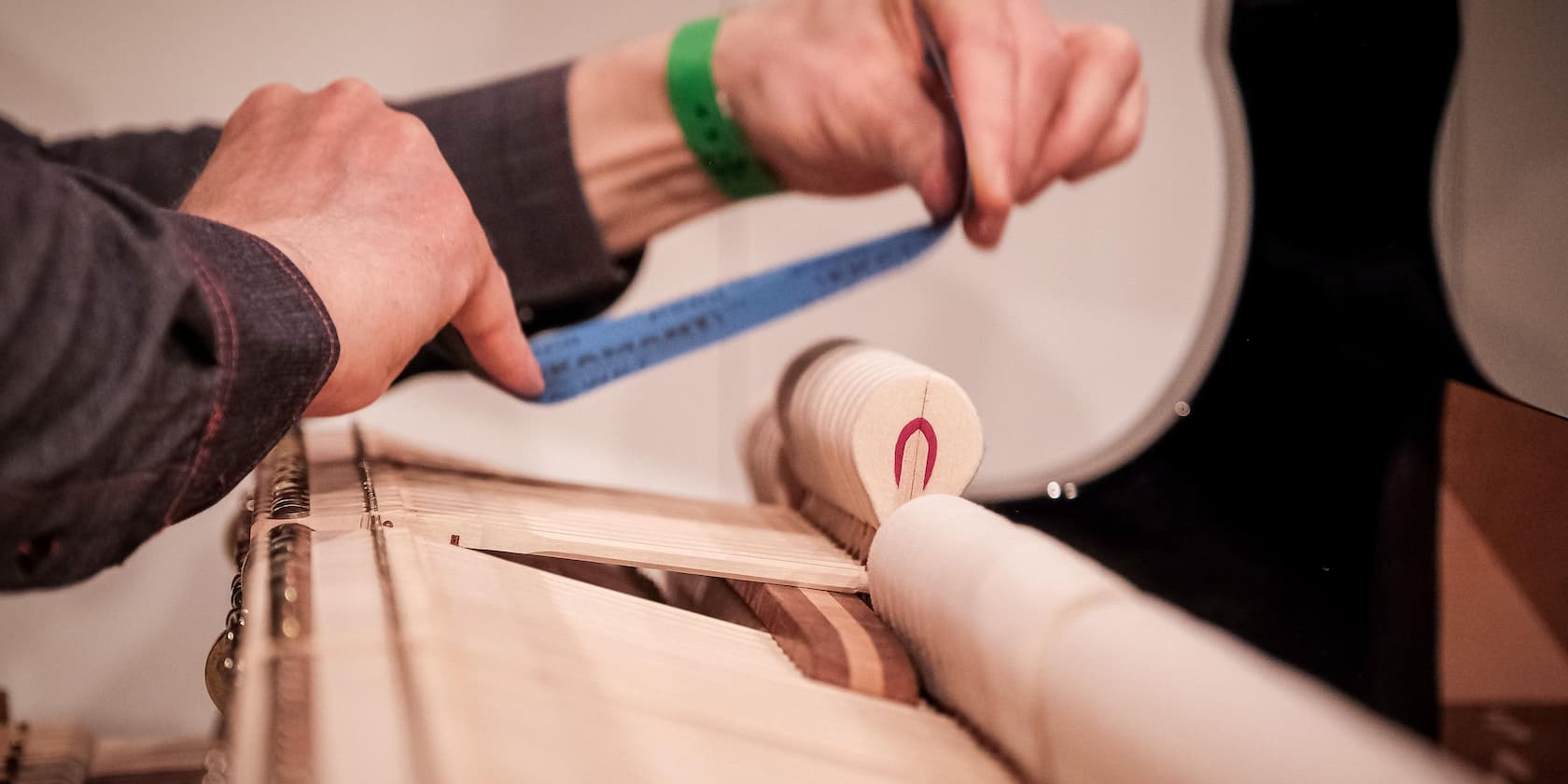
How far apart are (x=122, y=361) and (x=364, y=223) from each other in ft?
0.59

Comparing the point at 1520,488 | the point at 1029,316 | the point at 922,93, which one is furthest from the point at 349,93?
the point at 1029,316

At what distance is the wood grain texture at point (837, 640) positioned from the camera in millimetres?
389

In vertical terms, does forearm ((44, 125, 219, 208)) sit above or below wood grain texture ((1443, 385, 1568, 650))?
above

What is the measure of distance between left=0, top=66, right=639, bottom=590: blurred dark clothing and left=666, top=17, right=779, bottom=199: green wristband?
446 mm

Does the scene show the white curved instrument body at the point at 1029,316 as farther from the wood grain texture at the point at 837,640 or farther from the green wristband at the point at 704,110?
the wood grain texture at the point at 837,640

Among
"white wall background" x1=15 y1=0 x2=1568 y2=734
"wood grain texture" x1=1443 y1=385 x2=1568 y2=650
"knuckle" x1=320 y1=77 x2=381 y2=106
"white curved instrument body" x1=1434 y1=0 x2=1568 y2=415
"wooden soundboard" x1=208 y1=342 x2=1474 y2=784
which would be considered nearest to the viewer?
"wooden soundboard" x1=208 y1=342 x2=1474 y2=784

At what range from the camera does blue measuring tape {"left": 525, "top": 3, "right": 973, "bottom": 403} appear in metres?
0.63

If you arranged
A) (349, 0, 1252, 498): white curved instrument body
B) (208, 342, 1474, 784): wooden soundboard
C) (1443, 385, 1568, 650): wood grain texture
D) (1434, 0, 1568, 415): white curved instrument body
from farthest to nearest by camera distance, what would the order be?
(349, 0, 1252, 498): white curved instrument body, (1434, 0, 1568, 415): white curved instrument body, (1443, 385, 1568, 650): wood grain texture, (208, 342, 1474, 784): wooden soundboard

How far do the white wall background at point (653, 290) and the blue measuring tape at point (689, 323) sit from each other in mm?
134

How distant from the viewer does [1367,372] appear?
0.76 meters

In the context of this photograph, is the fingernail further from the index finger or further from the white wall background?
the white wall background

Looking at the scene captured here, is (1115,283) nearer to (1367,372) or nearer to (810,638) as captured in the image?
(1367,372)

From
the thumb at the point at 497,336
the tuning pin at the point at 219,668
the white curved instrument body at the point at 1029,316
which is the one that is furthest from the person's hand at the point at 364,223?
the white curved instrument body at the point at 1029,316

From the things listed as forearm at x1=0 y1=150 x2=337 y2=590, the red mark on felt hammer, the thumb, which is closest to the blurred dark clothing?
forearm at x1=0 y1=150 x2=337 y2=590
